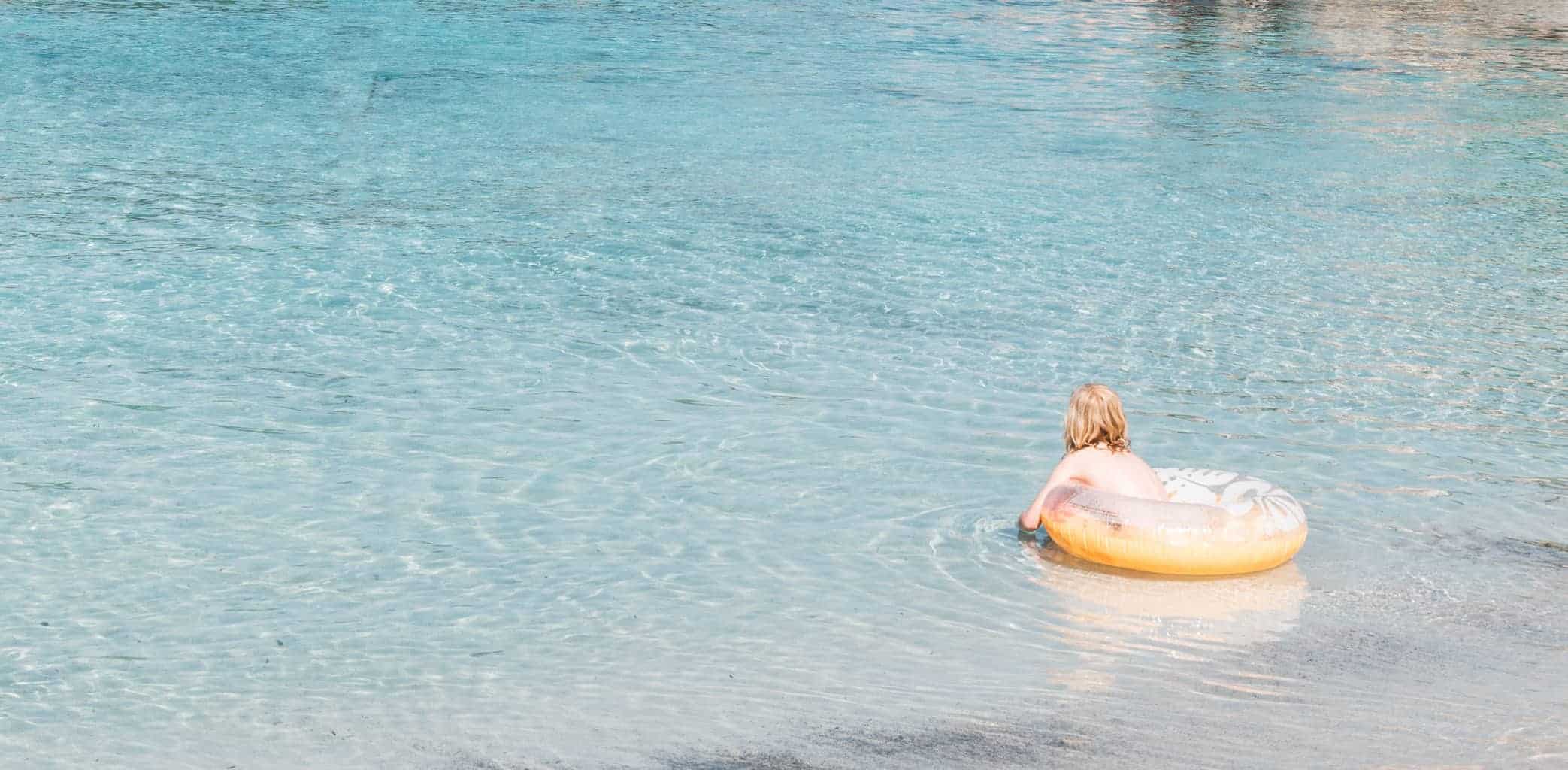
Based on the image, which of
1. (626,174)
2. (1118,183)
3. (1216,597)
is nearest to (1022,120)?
(1118,183)

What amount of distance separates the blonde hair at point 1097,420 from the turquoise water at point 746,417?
1.65 feet

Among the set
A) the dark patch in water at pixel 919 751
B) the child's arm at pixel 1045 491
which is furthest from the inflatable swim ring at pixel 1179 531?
the dark patch in water at pixel 919 751

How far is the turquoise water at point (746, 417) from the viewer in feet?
15.5

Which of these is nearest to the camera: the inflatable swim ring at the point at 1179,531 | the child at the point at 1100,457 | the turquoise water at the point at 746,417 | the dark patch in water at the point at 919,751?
the dark patch in water at the point at 919,751

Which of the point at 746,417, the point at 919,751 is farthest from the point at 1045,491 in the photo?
the point at 746,417

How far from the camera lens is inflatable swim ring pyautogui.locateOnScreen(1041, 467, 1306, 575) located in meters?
5.40

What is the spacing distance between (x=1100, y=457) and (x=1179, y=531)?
1.37 feet

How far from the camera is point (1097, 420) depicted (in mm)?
5688

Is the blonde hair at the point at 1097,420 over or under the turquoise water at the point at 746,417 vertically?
over

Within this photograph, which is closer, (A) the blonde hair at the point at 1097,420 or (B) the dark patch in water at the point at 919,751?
(B) the dark patch in water at the point at 919,751

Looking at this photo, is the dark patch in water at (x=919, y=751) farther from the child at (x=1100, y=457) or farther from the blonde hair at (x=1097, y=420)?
the blonde hair at (x=1097, y=420)

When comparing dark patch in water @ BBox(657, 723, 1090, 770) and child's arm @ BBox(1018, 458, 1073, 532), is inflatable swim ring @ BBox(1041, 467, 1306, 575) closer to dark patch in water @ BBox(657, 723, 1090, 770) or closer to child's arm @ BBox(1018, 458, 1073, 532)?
child's arm @ BBox(1018, 458, 1073, 532)

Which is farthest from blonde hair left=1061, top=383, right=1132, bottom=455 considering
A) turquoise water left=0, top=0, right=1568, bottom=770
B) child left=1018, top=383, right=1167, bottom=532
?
turquoise water left=0, top=0, right=1568, bottom=770

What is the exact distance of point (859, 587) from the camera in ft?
18.3
